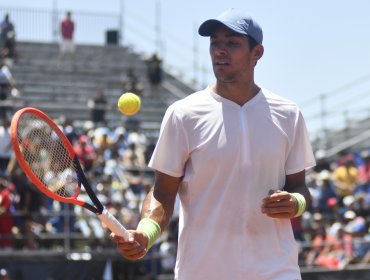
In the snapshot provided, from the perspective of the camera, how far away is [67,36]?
27844 mm

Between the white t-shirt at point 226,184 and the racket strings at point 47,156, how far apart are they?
449 millimetres

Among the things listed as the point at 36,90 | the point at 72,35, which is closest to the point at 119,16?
the point at 72,35

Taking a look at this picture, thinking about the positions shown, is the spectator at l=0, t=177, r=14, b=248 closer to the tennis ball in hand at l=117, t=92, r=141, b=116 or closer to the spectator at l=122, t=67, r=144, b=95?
the spectator at l=122, t=67, r=144, b=95

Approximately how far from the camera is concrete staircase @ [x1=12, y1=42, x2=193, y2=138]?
23.9 meters

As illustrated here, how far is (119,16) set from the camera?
104ft

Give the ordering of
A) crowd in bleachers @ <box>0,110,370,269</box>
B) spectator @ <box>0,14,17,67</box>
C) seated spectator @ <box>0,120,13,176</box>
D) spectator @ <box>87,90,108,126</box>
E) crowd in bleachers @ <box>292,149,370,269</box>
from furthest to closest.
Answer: spectator @ <box>0,14,17,67</box>
spectator @ <box>87,90,108,126</box>
seated spectator @ <box>0,120,13,176</box>
crowd in bleachers @ <box>292,149,370,269</box>
crowd in bleachers @ <box>0,110,370,269</box>

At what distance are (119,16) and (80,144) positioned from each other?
46.2 ft

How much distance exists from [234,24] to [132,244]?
49.6 inches

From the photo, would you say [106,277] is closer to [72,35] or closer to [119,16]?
[72,35]

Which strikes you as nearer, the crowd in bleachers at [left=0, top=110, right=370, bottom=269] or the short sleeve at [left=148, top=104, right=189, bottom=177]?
the short sleeve at [left=148, top=104, right=189, bottom=177]

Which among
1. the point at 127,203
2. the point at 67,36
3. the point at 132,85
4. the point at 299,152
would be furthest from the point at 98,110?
the point at 299,152

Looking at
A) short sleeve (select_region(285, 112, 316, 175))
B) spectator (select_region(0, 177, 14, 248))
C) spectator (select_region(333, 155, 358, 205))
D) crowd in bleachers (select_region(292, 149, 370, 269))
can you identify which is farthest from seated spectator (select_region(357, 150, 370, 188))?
short sleeve (select_region(285, 112, 316, 175))

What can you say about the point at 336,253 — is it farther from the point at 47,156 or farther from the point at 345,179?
the point at 47,156

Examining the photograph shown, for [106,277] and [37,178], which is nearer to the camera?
[37,178]
